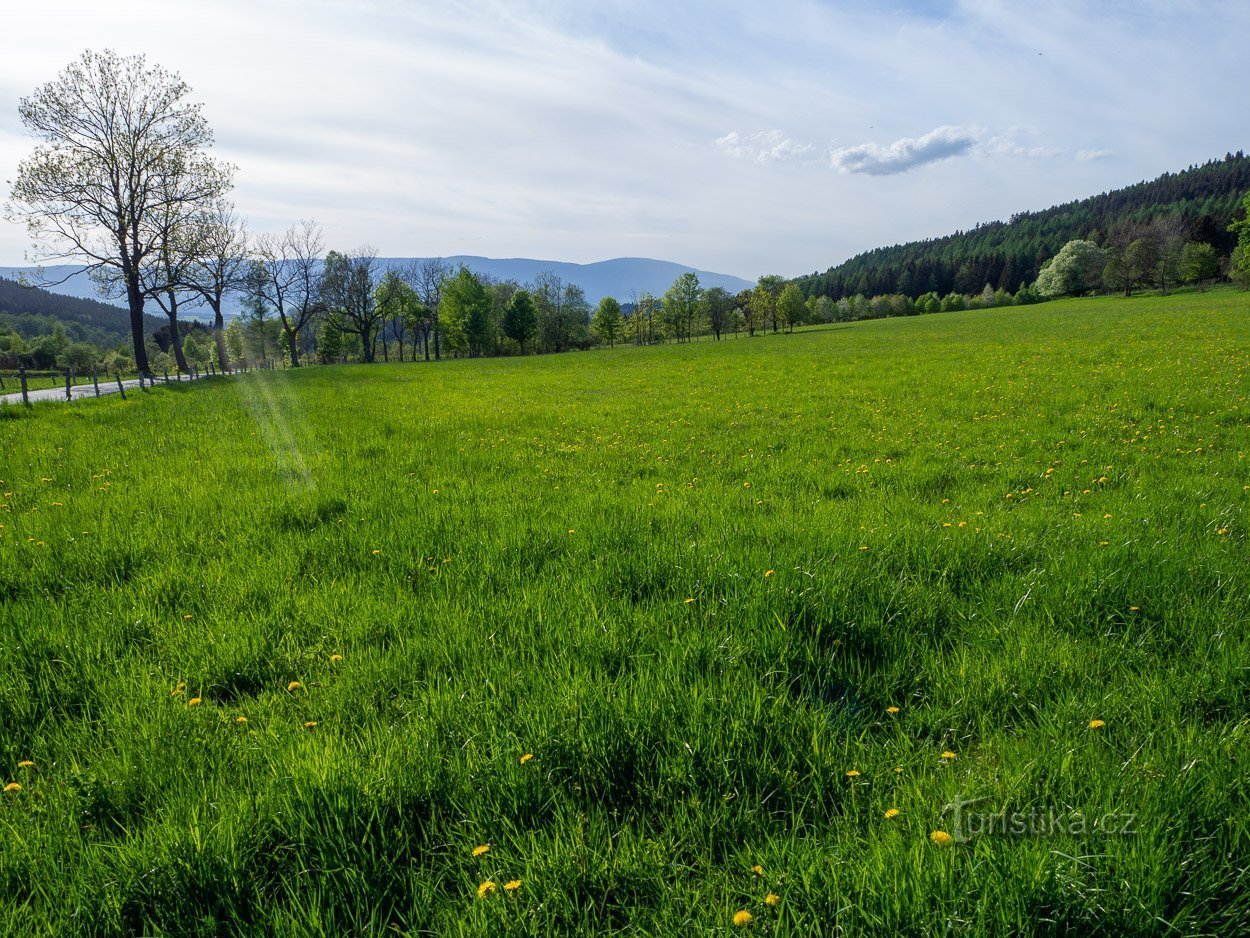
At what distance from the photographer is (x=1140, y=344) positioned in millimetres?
22875

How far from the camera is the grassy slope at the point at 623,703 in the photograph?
1909mm

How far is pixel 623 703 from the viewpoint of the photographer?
2.76 m

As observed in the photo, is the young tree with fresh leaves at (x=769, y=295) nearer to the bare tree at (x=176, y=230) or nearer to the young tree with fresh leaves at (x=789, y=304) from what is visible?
the young tree with fresh leaves at (x=789, y=304)

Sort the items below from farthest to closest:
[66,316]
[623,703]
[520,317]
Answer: [66,316], [520,317], [623,703]

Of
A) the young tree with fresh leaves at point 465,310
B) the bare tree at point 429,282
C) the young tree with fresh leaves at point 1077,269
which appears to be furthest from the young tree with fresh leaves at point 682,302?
the young tree with fresh leaves at point 1077,269

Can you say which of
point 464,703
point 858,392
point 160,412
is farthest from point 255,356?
point 464,703

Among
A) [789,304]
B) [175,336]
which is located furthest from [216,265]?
[789,304]

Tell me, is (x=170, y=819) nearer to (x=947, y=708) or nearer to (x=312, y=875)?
(x=312, y=875)

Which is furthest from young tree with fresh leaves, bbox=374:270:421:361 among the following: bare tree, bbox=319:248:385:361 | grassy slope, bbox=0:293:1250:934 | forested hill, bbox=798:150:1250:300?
forested hill, bbox=798:150:1250:300

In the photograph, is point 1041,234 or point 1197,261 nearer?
point 1197,261

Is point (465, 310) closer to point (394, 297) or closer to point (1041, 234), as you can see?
point (394, 297)

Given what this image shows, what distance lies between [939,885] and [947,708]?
4.06 ft

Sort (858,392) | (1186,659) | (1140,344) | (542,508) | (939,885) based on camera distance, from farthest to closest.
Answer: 1. (1140,344)
2. (858,392)
3. (542,508)
4. (1186,659)
5. (939,885)

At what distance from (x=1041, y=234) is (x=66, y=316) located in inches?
10812
